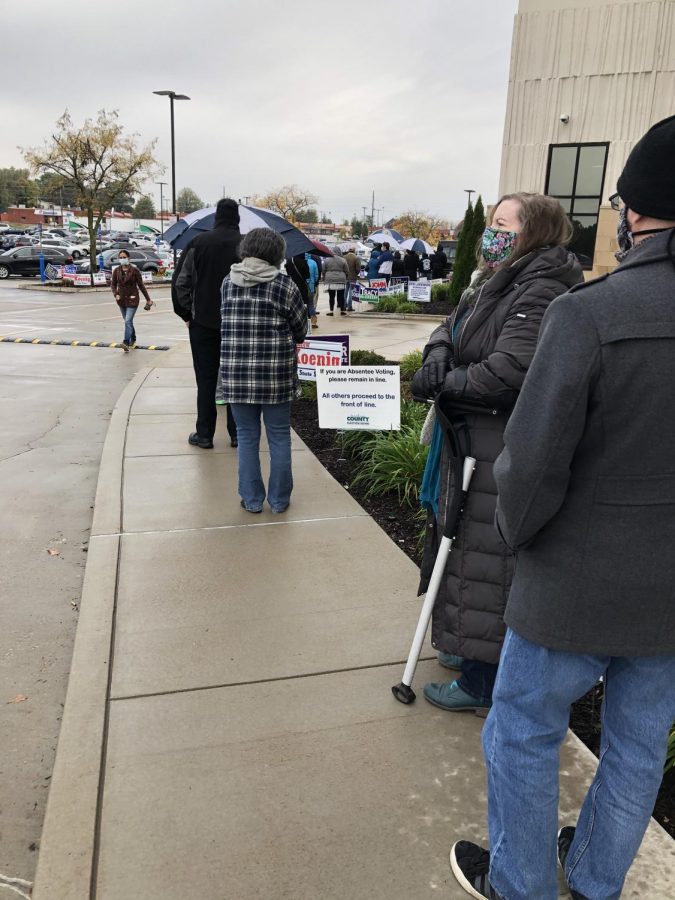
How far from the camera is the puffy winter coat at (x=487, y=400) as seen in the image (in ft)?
8.45

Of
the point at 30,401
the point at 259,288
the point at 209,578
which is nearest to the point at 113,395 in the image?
the point at 30,401

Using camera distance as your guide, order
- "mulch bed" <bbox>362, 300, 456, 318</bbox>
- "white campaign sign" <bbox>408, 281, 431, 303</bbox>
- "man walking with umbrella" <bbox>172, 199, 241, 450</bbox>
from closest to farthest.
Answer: "man walking with umbrella" <bbox>172, 199, 241, 450</bbox>, "mulch bed" <bbox>362, 300, 456, 318</bbox>, "white campaign sign" <bbox>408, 281, 431, 303</bbox>

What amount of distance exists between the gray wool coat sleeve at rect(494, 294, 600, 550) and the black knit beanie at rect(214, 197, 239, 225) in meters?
5.35

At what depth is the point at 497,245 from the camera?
8.88 feet

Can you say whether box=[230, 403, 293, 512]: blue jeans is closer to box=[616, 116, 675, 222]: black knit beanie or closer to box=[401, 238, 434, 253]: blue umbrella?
box=[616, 116, 675, 222]: black knit beanie

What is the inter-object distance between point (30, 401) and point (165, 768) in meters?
7.35

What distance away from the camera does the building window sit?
13.4 metres

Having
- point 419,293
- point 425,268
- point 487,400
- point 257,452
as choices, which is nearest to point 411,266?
point 425,268

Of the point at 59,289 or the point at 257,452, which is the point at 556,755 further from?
the point at 59,289

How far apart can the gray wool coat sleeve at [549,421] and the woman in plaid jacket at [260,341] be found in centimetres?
324

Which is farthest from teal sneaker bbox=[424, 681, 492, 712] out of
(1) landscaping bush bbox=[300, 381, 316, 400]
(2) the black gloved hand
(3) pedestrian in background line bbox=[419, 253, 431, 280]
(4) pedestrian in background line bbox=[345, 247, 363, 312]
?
(3) pedestrian in background line bbox=[419, 253, 431, 280]

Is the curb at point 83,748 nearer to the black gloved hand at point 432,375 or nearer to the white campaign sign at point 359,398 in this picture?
the black gloved hand at point 432,375

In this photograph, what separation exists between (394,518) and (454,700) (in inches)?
90.6

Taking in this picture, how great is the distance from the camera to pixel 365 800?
2492mm
